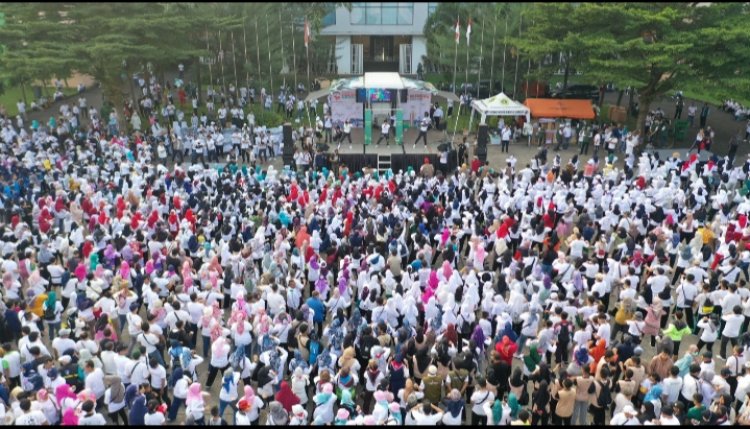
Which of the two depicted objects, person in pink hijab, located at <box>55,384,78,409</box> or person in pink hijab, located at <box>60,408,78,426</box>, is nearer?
person in pink hijab, located at <box>60,408,78,426</box>

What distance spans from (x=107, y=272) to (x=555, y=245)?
857cm

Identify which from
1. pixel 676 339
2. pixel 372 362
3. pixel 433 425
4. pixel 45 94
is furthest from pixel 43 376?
pixel 45 94

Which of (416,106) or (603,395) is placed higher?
(416,106)

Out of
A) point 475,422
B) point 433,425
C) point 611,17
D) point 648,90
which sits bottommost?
point 475,422

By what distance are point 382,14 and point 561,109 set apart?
21.7 metres

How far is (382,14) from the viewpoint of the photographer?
144ft

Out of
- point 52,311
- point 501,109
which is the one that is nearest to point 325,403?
point 52,311

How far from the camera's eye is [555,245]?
1254cm

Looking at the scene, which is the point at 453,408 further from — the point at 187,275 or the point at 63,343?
the point at 63,343

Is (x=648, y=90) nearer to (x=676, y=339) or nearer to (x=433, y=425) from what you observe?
(x=676, y=339)

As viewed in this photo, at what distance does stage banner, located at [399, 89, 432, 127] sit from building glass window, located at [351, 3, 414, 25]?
762 inches

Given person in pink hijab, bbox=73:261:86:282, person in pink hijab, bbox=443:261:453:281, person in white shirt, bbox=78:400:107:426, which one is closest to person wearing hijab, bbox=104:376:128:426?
person in white shirt, bbox=78:400:107:426

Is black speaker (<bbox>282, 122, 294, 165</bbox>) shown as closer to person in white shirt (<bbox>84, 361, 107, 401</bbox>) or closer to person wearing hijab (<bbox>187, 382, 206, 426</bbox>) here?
person in white shirt (<bbox>84, 361, 107, 401</bbox>)

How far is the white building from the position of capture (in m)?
43.7
